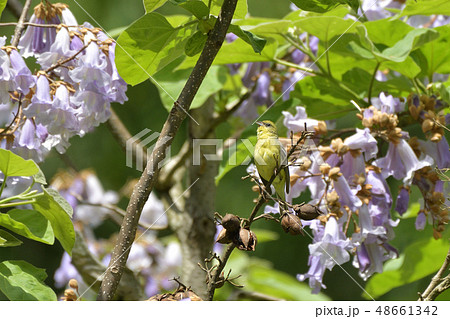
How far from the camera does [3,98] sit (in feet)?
2.72

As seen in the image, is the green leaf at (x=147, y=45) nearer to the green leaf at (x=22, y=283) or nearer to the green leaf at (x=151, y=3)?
the green leaf at (x=151, y=3)

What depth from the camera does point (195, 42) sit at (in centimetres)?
69

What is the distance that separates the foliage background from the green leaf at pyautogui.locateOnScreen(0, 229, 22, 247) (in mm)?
1252

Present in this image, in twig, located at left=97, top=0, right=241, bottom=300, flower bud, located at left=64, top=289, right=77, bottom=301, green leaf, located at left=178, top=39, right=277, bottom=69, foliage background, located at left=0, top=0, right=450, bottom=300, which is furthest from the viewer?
foliage background, located at left=0, top=0, right=450, bottom=300

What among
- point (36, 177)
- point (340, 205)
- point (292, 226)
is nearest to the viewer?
point (292, 226)

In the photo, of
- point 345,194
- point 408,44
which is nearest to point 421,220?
point 345,194

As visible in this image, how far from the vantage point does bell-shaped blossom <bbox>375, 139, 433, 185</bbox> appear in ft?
3.04

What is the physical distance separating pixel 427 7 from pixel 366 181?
11.9 inches

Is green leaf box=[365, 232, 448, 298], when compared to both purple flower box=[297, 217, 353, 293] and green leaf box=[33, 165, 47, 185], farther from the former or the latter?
green leaf box=[33, 165, 47, 185]

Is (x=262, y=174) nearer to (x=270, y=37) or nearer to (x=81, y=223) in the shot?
(x=270, y=37)

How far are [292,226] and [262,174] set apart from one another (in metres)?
0.18

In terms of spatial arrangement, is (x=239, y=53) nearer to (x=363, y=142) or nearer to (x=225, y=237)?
(x=363, y=142)

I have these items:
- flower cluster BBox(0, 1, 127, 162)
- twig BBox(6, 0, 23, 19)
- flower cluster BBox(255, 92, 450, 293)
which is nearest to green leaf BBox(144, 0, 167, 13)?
flower cluster BBox(0, 1, 127, 162)

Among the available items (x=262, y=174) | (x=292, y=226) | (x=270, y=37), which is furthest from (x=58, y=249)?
(x=292, y=226)
